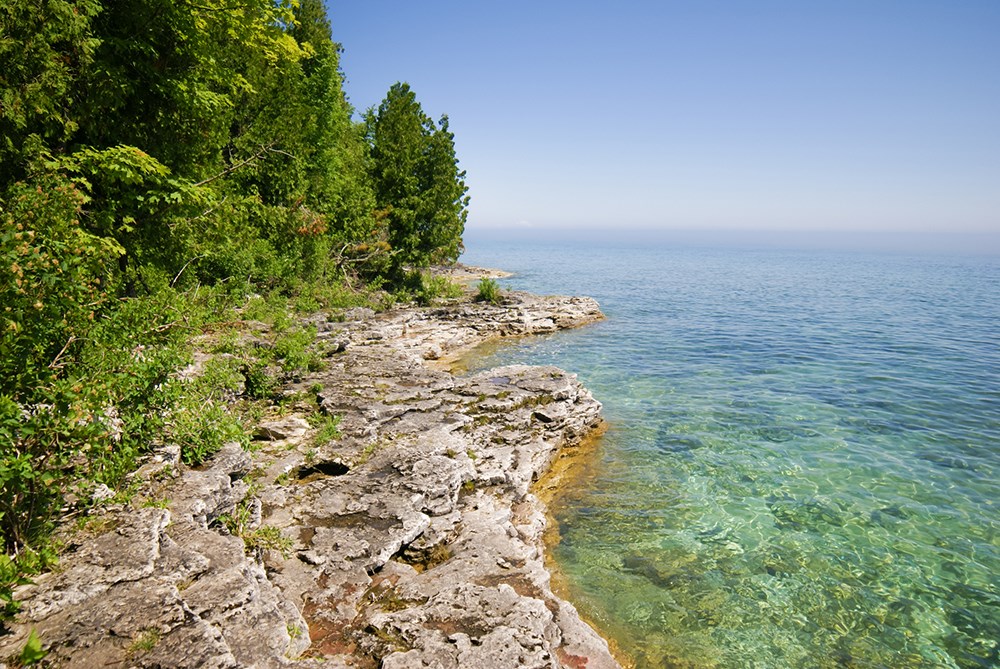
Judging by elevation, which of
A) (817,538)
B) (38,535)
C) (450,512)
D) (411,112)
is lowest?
(817,538)

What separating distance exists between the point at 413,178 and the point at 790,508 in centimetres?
3168

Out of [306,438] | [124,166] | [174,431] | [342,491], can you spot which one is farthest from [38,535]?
[124,166]

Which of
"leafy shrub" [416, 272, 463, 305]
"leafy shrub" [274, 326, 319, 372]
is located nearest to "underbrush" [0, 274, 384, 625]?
"leafy shrub" [274, 326, 319, 372]

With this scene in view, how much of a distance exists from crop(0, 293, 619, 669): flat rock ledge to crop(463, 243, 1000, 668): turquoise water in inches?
73.5

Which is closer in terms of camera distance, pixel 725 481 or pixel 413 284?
pixel 725 481

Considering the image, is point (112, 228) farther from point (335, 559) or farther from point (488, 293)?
point (488, 293)

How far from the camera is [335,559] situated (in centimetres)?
788

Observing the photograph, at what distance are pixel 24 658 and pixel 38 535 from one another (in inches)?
136

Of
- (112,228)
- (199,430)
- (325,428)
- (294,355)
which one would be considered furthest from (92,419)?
(294,355)

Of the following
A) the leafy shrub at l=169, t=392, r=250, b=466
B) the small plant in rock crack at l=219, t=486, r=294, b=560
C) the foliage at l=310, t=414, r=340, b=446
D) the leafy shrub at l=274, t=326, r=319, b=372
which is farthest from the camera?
the leafy shrub at l=274, t=326, r=319, b=372

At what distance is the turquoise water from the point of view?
8258 mm

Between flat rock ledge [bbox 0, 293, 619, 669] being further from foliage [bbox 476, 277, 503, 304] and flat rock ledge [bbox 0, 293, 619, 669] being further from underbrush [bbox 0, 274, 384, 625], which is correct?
foliage [bbox 476, 277, 503, 304]

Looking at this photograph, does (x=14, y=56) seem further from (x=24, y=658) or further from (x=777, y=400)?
(x=777, y=400)

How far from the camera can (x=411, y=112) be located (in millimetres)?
35625
